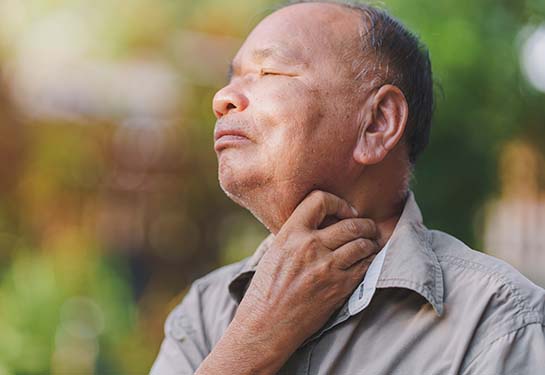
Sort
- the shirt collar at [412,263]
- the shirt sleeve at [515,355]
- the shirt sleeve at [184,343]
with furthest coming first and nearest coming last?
the shirt sleeve at [184,343] < the shirt collar at [412,263] < the shirt sleeve at [515,355]

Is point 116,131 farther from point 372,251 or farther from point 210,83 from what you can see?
point 372,251

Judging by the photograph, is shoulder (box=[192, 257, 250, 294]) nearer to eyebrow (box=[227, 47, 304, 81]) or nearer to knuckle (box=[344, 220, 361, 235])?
knuckle (box=[344, 220, 361, 235])

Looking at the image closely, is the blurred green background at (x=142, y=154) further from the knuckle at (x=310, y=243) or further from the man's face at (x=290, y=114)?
the knuckle at (x=310, y=243)

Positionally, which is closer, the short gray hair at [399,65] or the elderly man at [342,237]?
the elderly man at [342,237]

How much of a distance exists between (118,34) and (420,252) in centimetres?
414

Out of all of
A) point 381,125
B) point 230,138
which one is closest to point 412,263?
point 381,125

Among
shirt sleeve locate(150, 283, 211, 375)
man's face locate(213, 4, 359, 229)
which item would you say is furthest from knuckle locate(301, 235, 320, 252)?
shirt sleeve locate(150, 283, 211, 375)

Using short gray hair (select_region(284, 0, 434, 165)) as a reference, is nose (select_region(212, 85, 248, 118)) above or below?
below

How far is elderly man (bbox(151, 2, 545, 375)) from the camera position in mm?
1556

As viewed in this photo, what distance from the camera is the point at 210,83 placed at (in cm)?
557

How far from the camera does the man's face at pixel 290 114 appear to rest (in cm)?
168

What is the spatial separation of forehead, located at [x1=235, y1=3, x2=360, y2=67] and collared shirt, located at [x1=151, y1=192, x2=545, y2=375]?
0.46 m

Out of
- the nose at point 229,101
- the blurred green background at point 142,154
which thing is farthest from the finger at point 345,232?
the blurred green background at point 142,154

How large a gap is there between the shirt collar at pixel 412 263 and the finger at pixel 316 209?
0.15m
